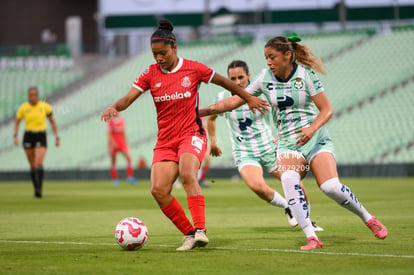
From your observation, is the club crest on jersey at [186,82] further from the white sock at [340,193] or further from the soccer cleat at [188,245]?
the white sock at [340,193]

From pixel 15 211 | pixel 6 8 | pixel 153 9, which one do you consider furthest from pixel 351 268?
pixel 6 8

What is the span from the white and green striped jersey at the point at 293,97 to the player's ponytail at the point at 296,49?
0.10m

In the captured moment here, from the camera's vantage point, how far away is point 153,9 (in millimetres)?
47688

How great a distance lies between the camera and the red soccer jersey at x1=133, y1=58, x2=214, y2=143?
29.0 ft

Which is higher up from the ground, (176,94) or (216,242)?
(176,94)

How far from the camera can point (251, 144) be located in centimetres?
1195

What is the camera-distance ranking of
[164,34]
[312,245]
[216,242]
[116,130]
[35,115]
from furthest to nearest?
[116,130]
[35,115]
[216,242]
[164,34]
[312,245]

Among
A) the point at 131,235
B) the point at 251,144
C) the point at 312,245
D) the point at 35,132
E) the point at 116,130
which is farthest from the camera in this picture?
the point at 116,130

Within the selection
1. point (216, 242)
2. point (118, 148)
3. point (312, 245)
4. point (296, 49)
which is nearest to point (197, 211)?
point (216, 242)

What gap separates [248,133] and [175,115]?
3.33 metres

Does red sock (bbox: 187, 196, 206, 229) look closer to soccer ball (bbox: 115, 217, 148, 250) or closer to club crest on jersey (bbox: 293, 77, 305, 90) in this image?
soccer ball (bbox: 115, 217, 148, 250)

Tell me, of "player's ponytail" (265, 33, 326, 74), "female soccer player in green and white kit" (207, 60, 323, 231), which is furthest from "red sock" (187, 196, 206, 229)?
"female soccer player in green and white kit" (207, 60, 323, 231)

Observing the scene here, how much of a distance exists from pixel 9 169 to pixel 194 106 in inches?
1098

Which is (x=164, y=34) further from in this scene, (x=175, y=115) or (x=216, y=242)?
(x=216, y=242)
